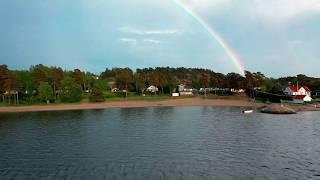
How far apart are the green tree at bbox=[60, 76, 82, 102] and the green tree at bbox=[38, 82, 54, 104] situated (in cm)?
497

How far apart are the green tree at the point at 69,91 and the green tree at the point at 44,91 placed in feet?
16.3

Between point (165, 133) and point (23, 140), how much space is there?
19.6 m

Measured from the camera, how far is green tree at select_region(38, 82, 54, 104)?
128 m

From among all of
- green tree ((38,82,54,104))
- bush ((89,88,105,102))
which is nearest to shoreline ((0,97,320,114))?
bush ((89,88,105,102))

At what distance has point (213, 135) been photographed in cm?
5419

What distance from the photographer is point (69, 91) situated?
5261 inches

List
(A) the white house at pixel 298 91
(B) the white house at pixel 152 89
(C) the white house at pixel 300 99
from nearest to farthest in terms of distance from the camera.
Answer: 1. (C) the white house at pixel 300 99
2. (A) the white house at pixel 298 91
3. (B) the white house at pixel 152 89

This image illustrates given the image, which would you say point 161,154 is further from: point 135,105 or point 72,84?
point 72,84

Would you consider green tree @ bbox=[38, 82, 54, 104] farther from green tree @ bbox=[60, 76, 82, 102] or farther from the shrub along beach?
green tree @ bbox=[60, 76, 82, 102]

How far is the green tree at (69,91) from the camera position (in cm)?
13338

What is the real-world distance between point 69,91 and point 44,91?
8.58 metres

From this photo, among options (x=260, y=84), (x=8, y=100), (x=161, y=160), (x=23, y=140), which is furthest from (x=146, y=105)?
(x=161, y=160)

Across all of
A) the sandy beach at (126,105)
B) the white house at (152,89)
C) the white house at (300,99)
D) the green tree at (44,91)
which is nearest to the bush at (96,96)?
the sandy beach at (126,105)

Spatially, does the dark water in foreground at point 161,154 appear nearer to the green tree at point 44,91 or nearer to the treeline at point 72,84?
the green tree at point 44,91
